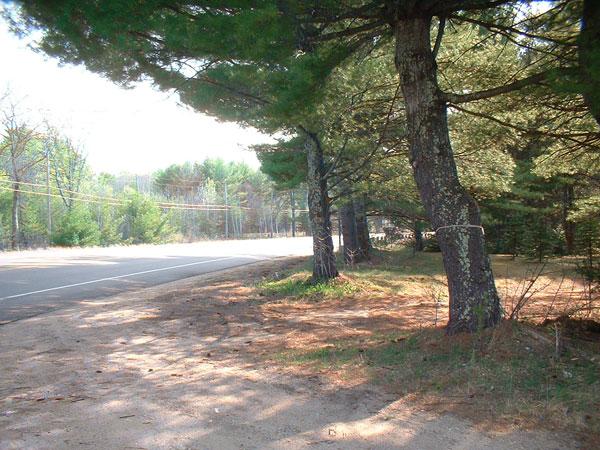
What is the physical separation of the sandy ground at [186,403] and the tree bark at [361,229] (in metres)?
10.2

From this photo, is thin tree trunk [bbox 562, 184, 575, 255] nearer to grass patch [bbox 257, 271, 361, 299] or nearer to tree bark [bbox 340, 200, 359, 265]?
tree bark [bbox 340, 200, 359, 265]

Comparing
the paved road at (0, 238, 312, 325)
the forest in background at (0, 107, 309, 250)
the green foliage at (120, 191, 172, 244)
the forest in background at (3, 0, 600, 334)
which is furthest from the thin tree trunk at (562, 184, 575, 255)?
the green foliage at (120, 191, 172, 244)

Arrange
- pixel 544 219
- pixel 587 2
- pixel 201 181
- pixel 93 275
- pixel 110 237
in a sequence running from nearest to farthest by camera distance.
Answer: pixel 587 2 → pixel 93 275 → pixel 544 219 → pixel 110 237 → pixel 201 181

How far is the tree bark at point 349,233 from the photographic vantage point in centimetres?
1583

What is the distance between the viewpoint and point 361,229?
17047mm

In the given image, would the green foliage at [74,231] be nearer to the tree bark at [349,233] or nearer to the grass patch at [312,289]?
the tree bark at [349,233]

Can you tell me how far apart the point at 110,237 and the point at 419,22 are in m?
43.5

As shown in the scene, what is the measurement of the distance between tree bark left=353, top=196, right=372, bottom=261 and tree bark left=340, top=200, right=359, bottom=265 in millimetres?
316

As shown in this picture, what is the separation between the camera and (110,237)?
4447cm

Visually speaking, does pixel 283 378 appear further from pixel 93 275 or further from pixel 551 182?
pixel 551 182

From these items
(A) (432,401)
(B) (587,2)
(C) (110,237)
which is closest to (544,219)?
(B) (587,2)

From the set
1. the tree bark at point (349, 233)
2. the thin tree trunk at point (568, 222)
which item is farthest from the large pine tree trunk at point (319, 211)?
the thin tree trunk at point (568, 222)

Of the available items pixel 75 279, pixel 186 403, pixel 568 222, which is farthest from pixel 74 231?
pixel 186 403

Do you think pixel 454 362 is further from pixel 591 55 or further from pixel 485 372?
pixel 591 55
